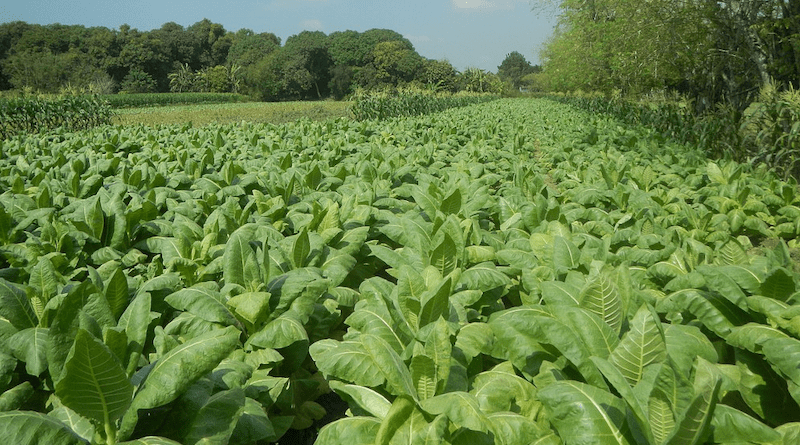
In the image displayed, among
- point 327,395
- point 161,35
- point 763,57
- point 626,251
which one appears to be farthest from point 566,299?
point 161,35

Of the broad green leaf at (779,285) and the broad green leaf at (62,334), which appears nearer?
the broad green leaf at (62,334)

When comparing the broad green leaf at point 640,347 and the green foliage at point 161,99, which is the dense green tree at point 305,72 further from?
the broad green leaf at point 640,347

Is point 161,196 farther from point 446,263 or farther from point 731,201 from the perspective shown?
point 731,201

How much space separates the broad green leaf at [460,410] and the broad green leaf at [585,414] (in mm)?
210

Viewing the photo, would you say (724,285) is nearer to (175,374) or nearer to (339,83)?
(175,374)

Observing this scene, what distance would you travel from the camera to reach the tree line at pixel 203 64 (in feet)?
224

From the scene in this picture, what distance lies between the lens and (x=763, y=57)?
1185 cm

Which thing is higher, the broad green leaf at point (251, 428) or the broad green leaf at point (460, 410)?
the broad green leaf at point (460, 410)

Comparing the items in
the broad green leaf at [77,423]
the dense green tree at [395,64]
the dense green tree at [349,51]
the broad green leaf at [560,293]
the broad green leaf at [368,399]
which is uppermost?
the dense green tree at [349,51]

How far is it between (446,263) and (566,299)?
2.65 ft

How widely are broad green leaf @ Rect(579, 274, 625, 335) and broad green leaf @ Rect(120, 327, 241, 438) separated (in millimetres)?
1331

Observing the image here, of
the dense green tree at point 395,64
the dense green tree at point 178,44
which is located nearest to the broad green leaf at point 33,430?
the dense green tree at point 395,64

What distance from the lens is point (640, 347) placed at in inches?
58.6

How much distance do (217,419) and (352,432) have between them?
46 cm
